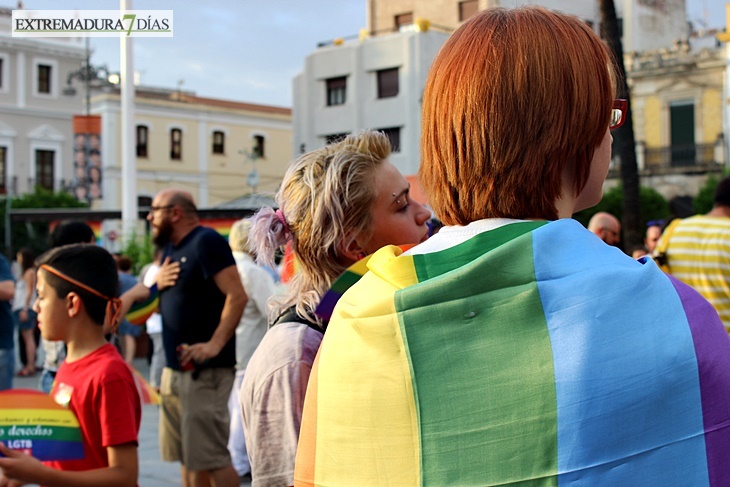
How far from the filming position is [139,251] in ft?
53.1

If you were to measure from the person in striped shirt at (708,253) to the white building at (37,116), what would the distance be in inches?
1647

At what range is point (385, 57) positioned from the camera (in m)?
42.4

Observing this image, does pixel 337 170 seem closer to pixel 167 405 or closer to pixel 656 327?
pixel 656 327

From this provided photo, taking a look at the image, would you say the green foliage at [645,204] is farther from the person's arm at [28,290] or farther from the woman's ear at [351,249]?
the woman's ear at [351,249]

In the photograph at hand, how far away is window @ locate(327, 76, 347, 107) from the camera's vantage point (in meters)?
44.6

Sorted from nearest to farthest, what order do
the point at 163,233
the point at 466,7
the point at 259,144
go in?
the point at 163,233 < the point at 466,7 < the point at 259,144

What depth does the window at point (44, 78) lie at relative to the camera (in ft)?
148

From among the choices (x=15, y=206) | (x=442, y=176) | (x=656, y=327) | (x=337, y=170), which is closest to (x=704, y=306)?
(x=656, y=327)

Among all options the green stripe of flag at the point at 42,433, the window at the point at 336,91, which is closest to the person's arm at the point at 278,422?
the green stripe of flag at the point at 42,433

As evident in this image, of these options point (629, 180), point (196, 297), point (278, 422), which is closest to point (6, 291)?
point (196, 297)

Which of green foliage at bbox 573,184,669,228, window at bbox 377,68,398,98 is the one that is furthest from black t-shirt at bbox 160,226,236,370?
window at bbox 377,68,398,98

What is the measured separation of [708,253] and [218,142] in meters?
51.4

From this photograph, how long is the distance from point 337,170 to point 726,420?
4.83ft

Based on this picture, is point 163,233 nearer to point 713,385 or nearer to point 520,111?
point 520,111
